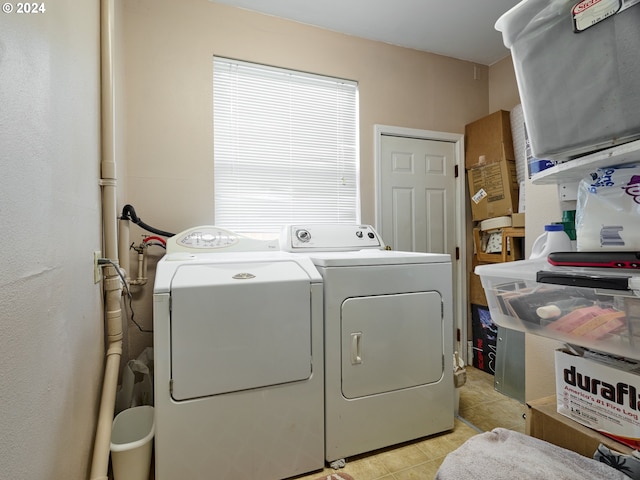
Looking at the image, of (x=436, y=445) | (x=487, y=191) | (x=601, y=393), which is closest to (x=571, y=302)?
(x=601, y=393)

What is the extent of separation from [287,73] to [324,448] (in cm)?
253

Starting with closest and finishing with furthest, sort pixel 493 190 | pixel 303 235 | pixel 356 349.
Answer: pixel 356 349
pixel 303 235
pixel 493 190

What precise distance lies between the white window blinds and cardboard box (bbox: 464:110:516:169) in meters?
1.15

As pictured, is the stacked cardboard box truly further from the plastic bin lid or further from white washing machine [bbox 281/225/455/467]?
the plastic bin lid

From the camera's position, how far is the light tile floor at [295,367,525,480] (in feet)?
5.31

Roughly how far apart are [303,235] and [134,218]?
101cm

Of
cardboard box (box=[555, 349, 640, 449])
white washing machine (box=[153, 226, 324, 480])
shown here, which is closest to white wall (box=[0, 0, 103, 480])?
white washing machine (box=[153, 226, 324, 480])

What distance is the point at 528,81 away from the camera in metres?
0.93

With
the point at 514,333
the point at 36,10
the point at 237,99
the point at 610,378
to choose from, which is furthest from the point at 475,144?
the point at 36,10

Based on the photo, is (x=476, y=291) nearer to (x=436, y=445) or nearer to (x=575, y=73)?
(x=436, y=445)

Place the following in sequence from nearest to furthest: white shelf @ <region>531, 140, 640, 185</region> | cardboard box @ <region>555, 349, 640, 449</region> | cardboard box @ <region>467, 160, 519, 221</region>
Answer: white shelf @ <region>531, 140, 640, 185</region> < cardboard box @ <region>555, 349, 640, 449</region> < cardboard box @ <region>467, 160, 519, 221</region>

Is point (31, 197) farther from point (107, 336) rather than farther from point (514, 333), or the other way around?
point (514, 333)

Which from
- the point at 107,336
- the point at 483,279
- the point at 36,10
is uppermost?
the point at 36,10

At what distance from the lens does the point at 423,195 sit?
3016 millimetres
